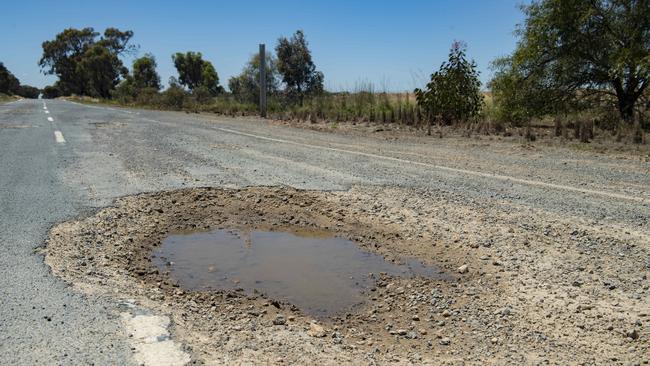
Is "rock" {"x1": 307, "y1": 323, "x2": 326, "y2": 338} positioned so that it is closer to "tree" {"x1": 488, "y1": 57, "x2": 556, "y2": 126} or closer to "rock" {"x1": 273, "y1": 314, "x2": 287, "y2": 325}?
"rock" {"x1": 273, "y1": 314, "x2": 287, "y2": 325}

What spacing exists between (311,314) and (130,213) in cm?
271

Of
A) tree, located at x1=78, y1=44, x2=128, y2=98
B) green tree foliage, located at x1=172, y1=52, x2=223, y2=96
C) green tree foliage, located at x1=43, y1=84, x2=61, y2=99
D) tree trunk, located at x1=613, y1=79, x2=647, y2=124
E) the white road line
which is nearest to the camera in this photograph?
the white road line

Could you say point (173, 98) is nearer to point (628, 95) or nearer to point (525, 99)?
point (525, 99)

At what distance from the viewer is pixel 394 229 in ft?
16.8

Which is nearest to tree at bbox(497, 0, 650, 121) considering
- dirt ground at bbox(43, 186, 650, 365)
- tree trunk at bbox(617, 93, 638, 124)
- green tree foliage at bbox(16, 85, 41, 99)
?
tree trunk at bbox(617, 93, 638, 124)

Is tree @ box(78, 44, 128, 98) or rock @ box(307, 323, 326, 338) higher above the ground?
A: tree @ box(78, 44, 128, 98)

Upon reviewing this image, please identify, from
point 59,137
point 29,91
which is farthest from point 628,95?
point 29,91

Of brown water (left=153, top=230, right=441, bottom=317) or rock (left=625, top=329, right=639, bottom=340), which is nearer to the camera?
rock (left=625, top=329, right=639, bottom=340)

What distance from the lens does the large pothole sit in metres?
3.08

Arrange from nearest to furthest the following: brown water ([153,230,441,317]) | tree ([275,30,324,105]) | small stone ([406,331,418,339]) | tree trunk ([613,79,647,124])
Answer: small stone ([406,331,418,339])
brown water ([153,230,441,317])
tree trunk ([613,79,647,124])
tree ([275,30,324,105])

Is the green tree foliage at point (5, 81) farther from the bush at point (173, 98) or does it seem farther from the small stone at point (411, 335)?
the small stone at point (411, 335)

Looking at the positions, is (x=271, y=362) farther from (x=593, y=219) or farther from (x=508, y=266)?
(x=593, y=219)

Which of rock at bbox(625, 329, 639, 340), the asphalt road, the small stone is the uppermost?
the asphalt road

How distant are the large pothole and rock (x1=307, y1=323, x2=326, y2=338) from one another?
1 centimetres
